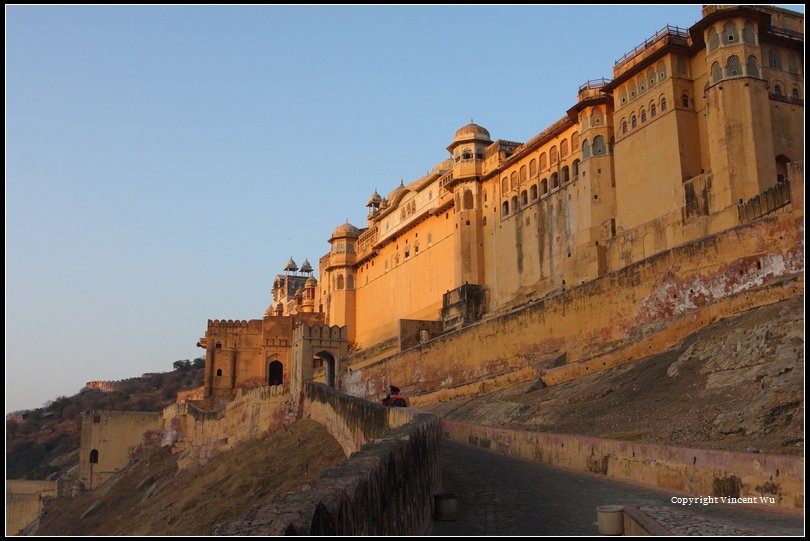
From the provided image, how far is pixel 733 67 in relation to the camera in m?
26.7

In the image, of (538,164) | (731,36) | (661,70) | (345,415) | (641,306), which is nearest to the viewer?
(345,415)

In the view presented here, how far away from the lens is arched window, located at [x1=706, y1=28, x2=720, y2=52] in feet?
89.3

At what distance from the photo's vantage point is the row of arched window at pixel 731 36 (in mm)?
26891

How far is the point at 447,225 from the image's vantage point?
150 ft

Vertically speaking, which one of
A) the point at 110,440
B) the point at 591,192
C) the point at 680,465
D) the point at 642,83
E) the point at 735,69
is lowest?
the point at 680,465

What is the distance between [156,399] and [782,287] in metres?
71.7

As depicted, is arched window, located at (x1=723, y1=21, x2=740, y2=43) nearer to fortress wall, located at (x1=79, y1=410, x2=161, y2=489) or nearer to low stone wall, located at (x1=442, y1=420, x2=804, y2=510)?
low stone wall, located at (x1=442, y1=420, x2=804, y2=510)

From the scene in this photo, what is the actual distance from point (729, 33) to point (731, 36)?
125 mm

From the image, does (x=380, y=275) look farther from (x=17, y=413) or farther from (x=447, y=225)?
(x=17, y=413)

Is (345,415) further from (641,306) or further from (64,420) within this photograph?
(64,420)

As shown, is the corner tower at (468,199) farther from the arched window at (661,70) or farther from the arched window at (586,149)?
the arched window at (661,70)

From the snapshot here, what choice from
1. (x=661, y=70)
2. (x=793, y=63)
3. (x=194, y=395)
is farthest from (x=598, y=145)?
(x=194, y=395)

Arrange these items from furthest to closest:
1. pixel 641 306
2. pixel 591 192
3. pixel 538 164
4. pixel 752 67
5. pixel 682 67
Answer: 1. pixel 538 164
2. pixel 591 192
3. pixel 682 67
4. pixel 752 67
5. pixel 641 306

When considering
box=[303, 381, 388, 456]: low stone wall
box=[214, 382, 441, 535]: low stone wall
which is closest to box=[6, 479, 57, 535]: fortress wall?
box=[303, 381, 388, 456]: low stone wall
